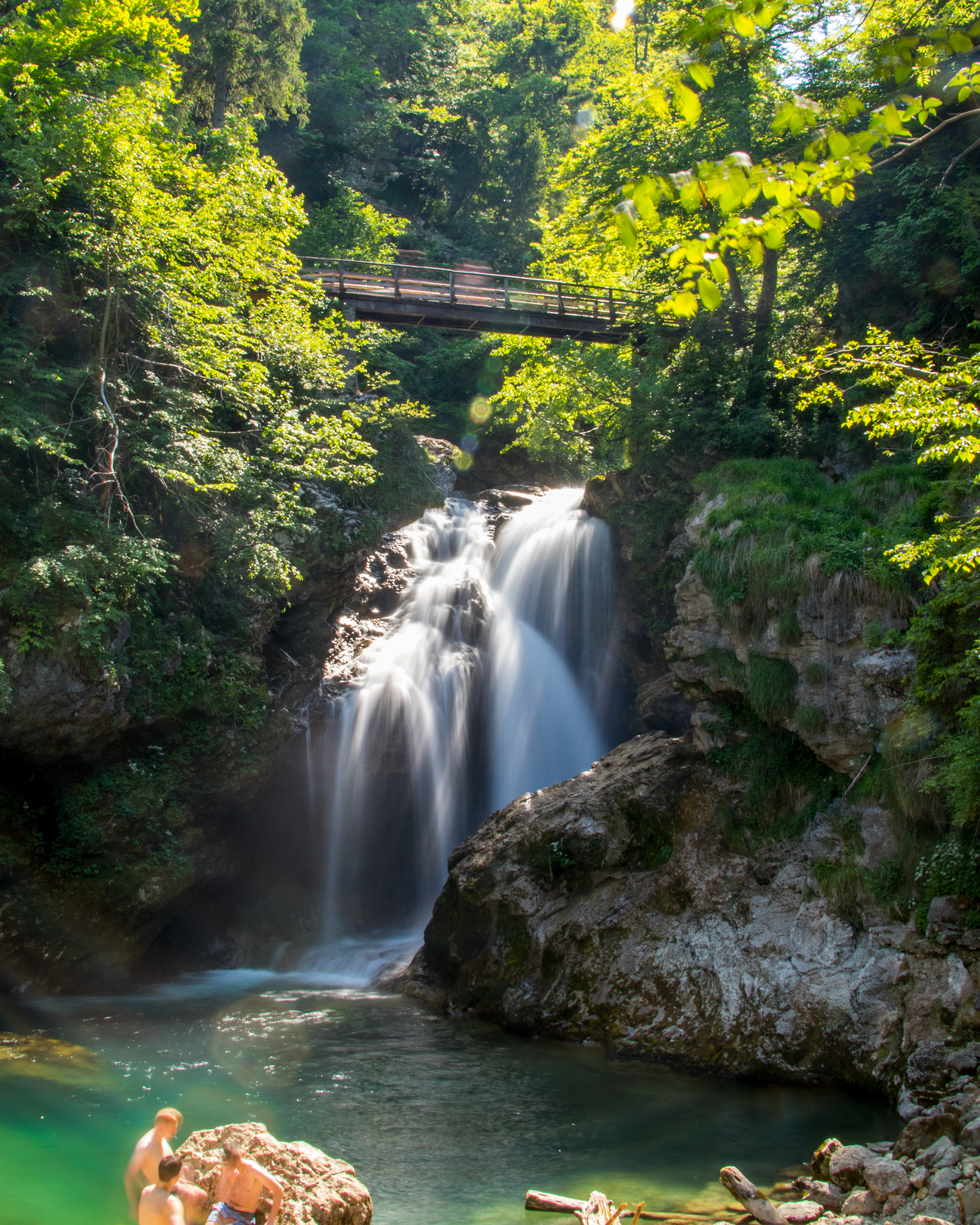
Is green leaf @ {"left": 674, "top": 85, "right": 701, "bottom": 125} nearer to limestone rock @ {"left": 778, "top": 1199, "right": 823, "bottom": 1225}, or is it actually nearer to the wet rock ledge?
the wet rock ledge

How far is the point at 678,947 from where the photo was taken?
11.1 m

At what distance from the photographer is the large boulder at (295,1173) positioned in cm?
579

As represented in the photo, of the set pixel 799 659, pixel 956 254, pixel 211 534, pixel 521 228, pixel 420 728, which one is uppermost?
pixel 521 228

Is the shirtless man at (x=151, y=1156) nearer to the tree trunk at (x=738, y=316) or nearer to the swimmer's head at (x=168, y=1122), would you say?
the swimmer's head at (x=168, y=1122)

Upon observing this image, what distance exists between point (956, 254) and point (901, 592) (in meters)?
7.55

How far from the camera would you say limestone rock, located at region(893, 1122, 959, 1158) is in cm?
687

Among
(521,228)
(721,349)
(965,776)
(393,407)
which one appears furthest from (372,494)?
(521,228)

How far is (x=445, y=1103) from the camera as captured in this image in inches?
350

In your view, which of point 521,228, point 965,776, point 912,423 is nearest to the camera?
point 912,423

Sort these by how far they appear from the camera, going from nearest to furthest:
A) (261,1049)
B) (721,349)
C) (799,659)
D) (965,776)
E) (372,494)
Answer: (965,776)
(261,1049)
(799,659)
(721,349)
(372,494)

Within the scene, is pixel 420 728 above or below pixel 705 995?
above

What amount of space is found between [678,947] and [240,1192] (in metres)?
7.04

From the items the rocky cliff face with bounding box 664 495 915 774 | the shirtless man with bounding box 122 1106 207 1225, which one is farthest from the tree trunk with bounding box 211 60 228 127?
the shirtless man with bounding box 122 1106 207 1225

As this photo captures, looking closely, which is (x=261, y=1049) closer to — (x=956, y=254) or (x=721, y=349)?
(x=721, y=349)
